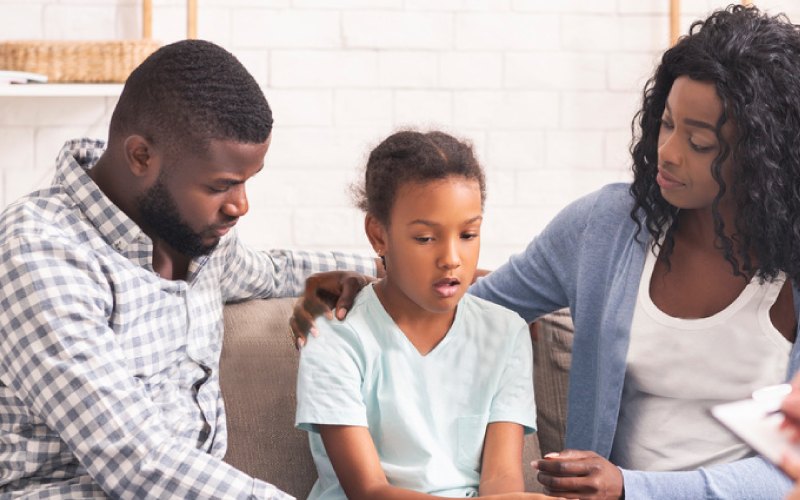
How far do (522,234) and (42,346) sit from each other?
1.50 metres

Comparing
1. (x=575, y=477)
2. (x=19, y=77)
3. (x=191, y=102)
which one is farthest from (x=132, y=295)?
(x=19, y=77)

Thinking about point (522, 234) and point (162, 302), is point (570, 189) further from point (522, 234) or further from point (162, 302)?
point (162, 302)

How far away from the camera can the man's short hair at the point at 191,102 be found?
45.0 inches

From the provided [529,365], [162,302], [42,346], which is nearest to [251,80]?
[162,302]

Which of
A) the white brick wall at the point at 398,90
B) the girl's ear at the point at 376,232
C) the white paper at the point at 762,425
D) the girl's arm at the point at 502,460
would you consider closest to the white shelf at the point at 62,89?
the white brick wall at the point at 398,90

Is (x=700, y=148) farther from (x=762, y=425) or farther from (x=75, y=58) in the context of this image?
(x=75, y=58)

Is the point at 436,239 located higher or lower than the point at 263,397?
higher

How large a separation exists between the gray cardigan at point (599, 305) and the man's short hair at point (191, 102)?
1.84 ft

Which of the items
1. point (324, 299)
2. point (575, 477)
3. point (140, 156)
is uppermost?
A: point (140, 156)

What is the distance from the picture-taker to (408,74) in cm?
223

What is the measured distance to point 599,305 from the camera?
142 cm

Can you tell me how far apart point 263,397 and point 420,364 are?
368mm

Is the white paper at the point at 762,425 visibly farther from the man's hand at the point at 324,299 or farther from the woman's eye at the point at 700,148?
the man's hand at the point at 324,299

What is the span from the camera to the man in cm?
103
